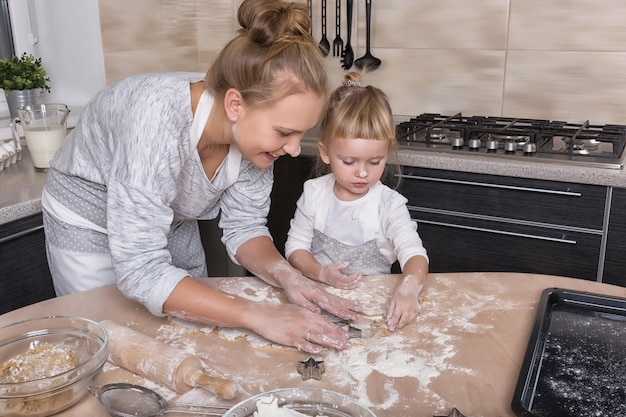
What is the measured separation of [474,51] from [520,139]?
547mm

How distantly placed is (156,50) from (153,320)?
184 centimetres

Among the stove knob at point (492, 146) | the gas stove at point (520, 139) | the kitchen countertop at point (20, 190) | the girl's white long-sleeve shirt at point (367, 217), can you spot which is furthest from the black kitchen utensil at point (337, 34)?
the kitchen countertop at point (20, 190)

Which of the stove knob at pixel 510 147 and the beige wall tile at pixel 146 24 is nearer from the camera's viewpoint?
the stove knob at pixel 510 147

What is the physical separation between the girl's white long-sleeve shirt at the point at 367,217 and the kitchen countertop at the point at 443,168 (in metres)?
0.45

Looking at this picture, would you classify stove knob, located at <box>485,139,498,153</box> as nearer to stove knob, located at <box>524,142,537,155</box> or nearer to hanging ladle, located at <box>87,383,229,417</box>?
stove knob, located at <box>524,142,537,155</box>

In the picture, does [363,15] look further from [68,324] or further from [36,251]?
[68,324]

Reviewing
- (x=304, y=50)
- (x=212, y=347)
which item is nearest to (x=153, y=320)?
(x=212, y=347)

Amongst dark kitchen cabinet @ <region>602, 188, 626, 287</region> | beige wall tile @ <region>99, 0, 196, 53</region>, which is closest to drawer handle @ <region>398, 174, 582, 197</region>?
dark kitchen cabinet @ <region>602, 188, 626, 287</region>

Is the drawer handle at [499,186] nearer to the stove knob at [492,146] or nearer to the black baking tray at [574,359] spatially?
the stove knob at [492,146]

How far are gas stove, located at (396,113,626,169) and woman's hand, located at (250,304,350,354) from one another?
1.21 m

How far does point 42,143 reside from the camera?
6.52 ft

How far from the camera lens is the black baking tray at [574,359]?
936 millimetres

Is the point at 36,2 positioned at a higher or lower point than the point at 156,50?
higher

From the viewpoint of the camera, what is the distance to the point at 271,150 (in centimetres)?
131
